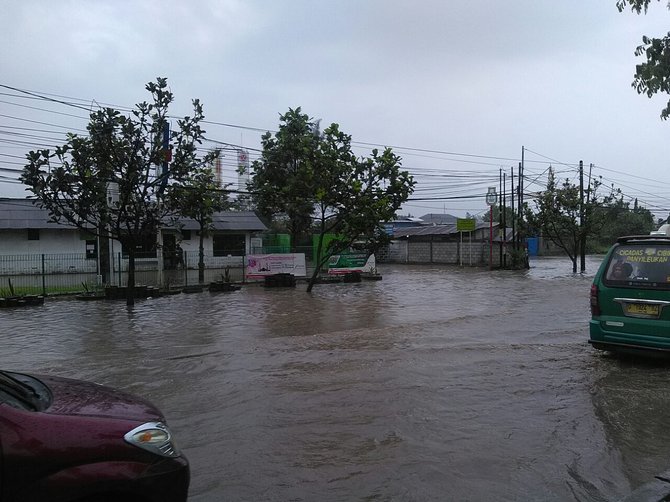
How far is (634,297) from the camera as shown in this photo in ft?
23.8

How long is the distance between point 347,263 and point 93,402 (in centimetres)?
2296

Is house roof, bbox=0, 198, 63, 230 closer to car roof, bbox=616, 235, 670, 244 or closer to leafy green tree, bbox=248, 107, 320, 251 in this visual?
leafy green tree, bbox=248, 107, 320, 251

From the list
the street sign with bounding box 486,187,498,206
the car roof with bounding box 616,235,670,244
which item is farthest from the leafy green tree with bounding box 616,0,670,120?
the street sign with bounding box 486,187,498,206

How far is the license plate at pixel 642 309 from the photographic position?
23.2ft

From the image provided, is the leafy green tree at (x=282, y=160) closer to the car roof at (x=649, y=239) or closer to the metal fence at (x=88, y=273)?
the metal fence at (x=88, y=273)

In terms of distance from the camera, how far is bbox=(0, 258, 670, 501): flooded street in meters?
4.23

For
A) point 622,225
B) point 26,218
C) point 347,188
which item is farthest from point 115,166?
point 622,225

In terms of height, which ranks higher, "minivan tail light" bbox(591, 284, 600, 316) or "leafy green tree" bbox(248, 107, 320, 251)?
"leafy green tree" bbox(248, 107, 320, 251)

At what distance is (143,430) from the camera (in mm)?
2799

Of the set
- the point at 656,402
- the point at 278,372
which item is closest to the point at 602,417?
the point at 656,402

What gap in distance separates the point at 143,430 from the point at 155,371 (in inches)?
211

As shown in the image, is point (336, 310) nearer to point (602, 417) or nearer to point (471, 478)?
point (602, 417)

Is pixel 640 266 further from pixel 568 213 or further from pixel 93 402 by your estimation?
pixel 568 213

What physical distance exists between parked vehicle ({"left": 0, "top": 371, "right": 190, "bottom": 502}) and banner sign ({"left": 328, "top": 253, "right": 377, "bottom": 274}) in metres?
22.5
